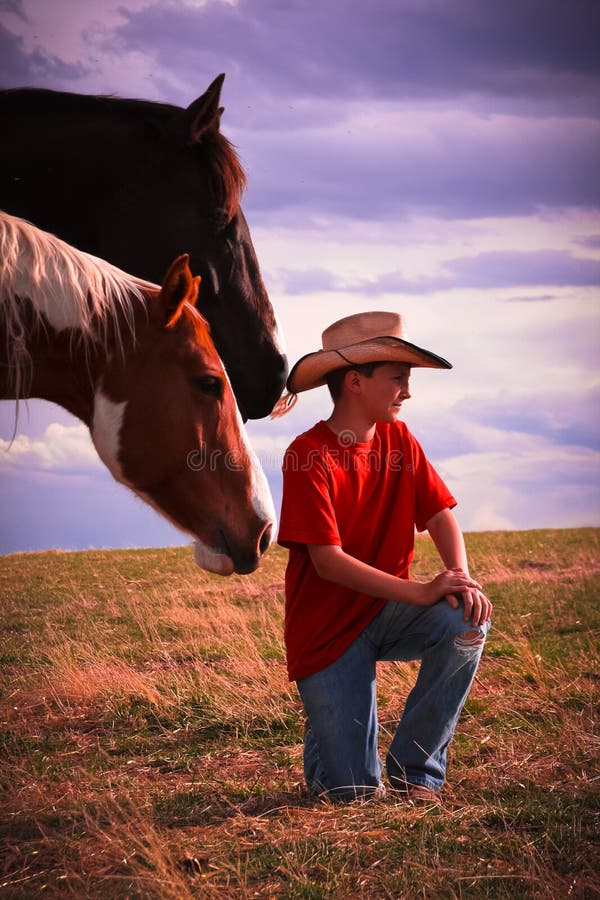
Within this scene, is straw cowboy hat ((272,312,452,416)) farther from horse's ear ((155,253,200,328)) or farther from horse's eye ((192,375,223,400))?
horse's ear ((155,253,200,328))

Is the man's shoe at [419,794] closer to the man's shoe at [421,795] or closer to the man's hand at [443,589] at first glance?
the man's shoe at [421,795]

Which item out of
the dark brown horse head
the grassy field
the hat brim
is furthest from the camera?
the dark brown horse head

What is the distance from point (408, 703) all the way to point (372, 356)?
1.57 metres

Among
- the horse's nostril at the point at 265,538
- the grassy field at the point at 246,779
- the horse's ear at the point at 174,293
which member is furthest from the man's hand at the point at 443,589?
the horse's ear at the point at 174,293

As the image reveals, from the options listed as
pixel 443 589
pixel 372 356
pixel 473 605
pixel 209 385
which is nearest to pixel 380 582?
pixel 443 589

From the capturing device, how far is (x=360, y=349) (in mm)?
3629

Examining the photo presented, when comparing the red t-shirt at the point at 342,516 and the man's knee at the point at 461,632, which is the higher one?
the red t-shirt at the point at 342,516

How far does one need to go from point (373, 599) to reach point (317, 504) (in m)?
0.56

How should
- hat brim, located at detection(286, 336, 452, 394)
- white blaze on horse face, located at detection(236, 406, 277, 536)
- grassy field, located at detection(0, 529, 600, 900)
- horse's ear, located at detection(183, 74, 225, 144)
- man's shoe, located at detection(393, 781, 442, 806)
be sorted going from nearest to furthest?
grassy field, located at detection(0, 529, 600, 900)
white blaze on horse face, located at detection(236, 406, 277, 536)
man's shoe, located at detection(393, 781, 442, 806)
hat brim, located at detection(286, 336, 452, 394)
horse's ear, located at detection(183, 74, 225, 144)

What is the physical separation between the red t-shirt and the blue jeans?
0.10 metres

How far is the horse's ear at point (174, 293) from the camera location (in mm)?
3023

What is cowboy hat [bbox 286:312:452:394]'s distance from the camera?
3.59 m

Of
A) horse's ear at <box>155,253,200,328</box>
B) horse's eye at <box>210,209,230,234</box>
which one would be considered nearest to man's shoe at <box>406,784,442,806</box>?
horse's ear at <box>155,253,200,328</box>

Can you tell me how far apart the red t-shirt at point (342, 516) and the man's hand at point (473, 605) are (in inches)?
10.4
